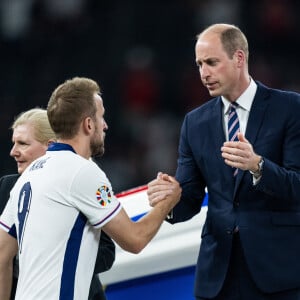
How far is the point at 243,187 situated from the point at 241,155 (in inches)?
11.8

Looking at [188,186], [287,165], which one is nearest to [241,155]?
[287,165]

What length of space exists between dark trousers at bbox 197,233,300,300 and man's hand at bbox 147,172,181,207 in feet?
0.98

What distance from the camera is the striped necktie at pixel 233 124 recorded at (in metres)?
3.87

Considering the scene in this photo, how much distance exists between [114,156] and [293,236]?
17.9ft

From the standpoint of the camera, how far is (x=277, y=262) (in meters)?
3.79

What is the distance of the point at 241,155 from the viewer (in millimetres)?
3549

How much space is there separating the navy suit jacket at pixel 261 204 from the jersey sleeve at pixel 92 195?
53 cm

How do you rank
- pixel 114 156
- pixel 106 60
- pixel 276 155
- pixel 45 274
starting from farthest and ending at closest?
pixel 106 60 < pixel 114 156 < pixel 276 155 < pixel 45 274

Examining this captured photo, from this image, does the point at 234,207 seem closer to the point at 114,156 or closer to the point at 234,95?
the point at 234,95

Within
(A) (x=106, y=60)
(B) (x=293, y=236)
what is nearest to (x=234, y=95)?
(B) (x=293, y=236)

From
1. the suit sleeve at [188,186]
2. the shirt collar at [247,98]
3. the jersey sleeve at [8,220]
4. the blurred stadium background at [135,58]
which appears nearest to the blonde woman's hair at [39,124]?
the jersey sleeve at [8,220]

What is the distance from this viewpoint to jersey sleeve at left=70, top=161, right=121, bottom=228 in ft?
11.5

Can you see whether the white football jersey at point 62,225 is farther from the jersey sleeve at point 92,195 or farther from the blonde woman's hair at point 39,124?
the blonde woman's hair at point 39,124

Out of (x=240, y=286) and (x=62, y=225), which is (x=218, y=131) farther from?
(x=62, y=225)
